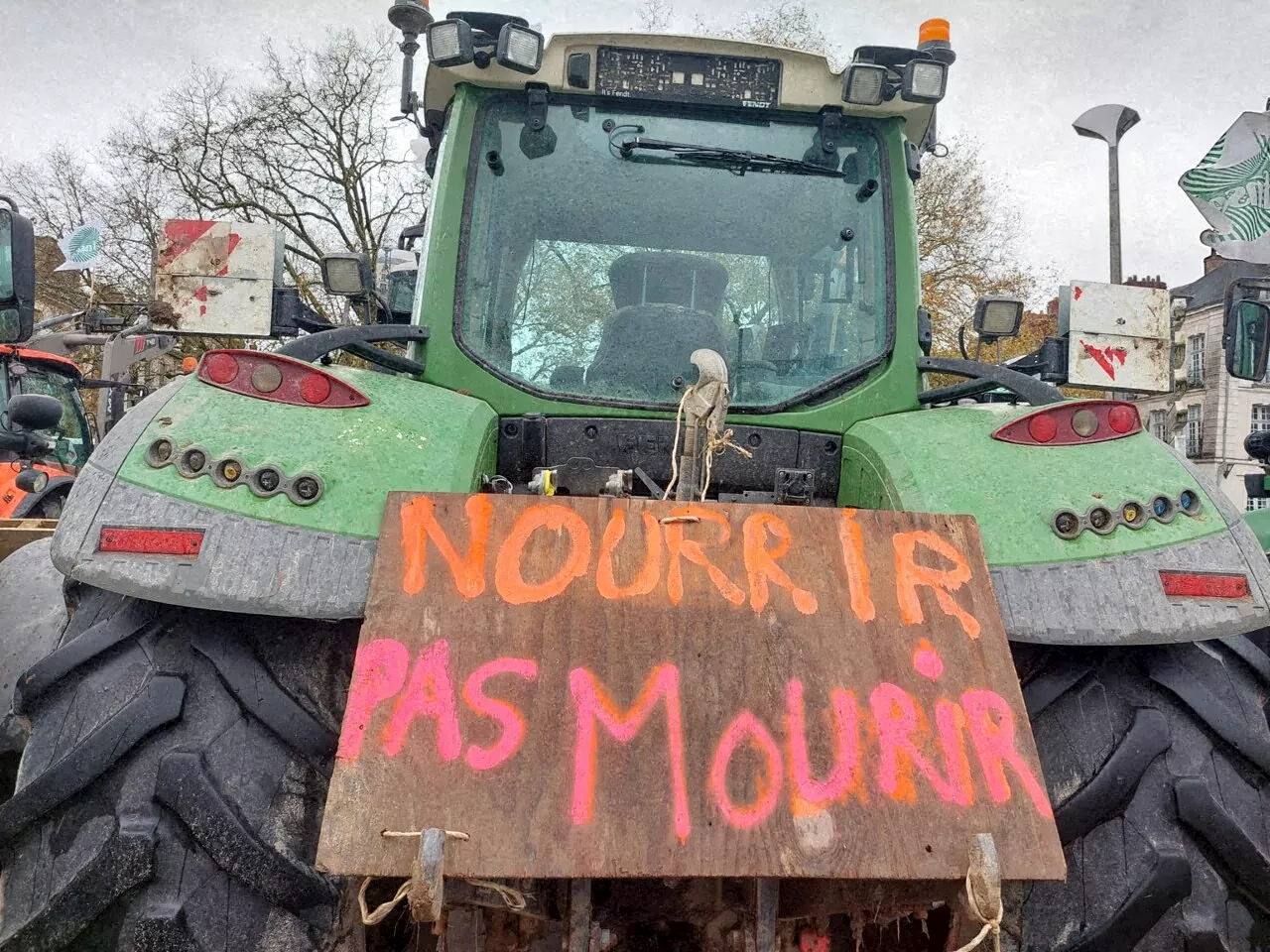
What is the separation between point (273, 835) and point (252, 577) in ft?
1.63

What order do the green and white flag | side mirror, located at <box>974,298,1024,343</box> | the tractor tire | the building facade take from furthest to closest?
1. the building facade
2. the green and white flag
3. side mirror, located at <box>974,298,1024,343</box>
4. the tractor tire

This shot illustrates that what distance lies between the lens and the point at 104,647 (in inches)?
81.4

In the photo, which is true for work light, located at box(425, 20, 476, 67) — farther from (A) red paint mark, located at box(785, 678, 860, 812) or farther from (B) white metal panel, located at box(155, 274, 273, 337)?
(A) red paint mark, located at box(785, 678, 860, 812)

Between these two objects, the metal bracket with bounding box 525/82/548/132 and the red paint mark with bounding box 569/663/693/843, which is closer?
the red paint mark with bounding box 569/663/693/843

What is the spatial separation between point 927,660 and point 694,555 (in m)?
0.48

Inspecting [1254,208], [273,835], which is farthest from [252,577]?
[1254,208]

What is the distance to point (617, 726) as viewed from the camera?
1776 millimetres

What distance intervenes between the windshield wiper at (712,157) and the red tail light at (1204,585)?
5.91ft

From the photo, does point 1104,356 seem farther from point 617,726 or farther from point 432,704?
point 432,704

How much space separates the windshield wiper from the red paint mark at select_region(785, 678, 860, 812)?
2021 mm

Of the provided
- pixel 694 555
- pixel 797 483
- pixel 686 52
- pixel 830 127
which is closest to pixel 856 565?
pixel 694 555

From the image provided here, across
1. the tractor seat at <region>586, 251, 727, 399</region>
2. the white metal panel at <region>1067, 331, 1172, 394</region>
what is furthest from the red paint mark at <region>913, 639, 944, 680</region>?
the white metal panel at <region>1067, 331, 1172, 394</region>

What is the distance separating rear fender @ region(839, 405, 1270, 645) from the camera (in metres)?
2.14

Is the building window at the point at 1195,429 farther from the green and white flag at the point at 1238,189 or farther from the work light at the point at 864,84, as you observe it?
the work light at the point at 864,84
